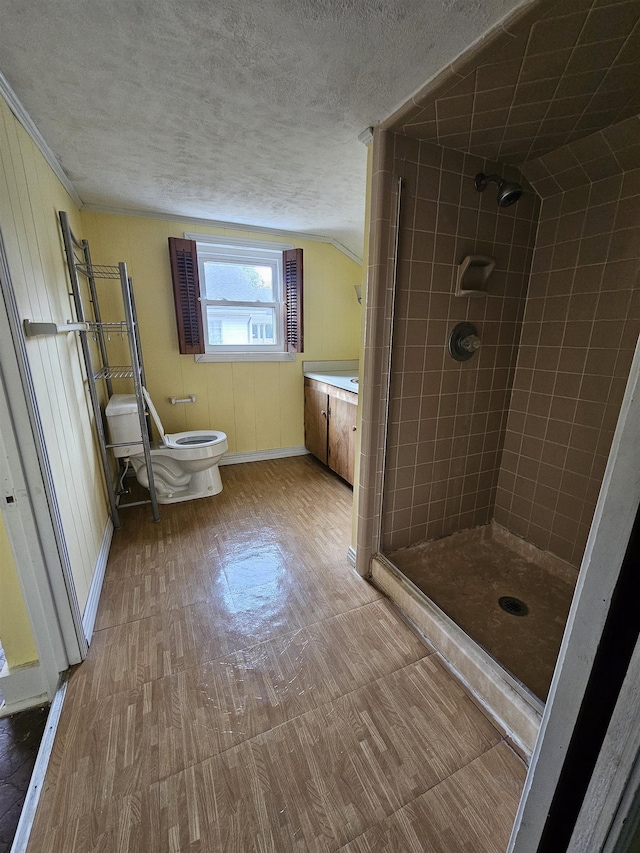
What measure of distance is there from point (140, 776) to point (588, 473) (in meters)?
2.16

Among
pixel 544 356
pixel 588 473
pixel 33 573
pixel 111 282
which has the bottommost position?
pixel 33 573

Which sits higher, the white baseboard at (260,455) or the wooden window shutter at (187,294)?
the wooden window shutter at (187,294)

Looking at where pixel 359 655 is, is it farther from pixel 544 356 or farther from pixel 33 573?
pixel 544 356

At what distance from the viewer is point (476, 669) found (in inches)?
49.3

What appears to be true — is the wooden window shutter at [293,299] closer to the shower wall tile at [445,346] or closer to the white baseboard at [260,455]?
the white baseboard at [260,455]

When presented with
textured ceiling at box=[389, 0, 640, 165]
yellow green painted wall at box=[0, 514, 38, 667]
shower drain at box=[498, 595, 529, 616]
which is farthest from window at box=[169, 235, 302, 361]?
shower drain at box=[498, 595, 529, 616]

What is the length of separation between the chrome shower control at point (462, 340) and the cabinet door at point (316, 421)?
1335mm

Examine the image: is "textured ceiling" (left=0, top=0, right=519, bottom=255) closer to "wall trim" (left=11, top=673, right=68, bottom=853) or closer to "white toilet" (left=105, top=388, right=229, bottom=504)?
"white toilet" (left=105, top=388, right=229, bottom=504)

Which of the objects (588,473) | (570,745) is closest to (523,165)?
(588,473)

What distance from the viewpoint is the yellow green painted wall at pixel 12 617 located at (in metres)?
1.16

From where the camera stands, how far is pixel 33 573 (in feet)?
3.85

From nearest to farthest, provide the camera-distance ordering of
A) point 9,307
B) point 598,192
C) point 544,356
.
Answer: point 9,307 → point 598,192 → point 544,356

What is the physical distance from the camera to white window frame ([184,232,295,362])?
288 centimetres

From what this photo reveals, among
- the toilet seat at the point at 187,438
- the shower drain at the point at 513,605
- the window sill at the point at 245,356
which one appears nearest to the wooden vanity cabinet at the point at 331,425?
the window sill at the point at 245,356
